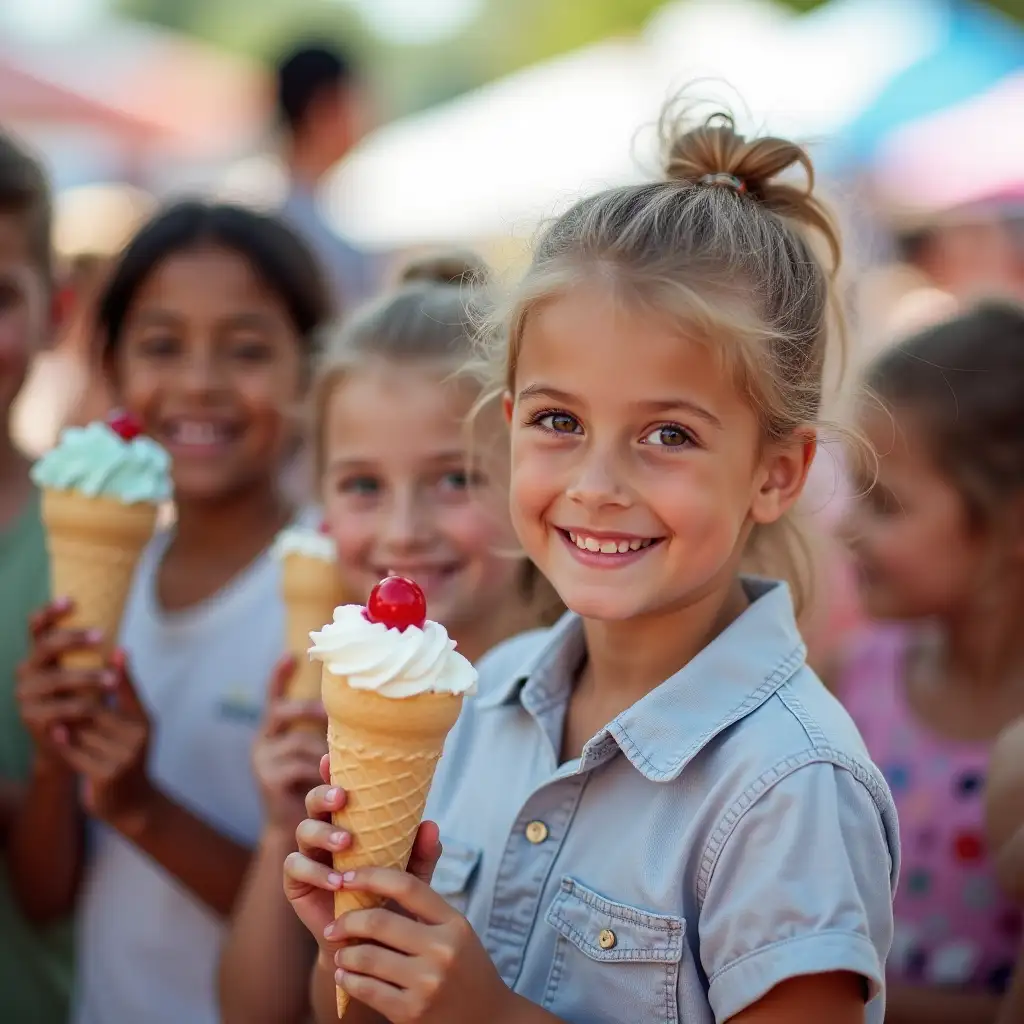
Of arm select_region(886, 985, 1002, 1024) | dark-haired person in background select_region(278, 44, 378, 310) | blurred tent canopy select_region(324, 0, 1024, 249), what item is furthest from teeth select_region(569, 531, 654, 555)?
blurred tent canopy select_region(324, 0, 1024, 249)

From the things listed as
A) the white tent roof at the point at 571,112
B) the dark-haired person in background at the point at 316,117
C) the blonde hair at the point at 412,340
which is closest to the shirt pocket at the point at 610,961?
the blonde hair at the point at 412,340

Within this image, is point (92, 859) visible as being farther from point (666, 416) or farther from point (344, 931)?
point (666, 416)

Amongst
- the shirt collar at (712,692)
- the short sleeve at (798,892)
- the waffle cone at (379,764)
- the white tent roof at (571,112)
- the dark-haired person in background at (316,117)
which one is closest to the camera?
the short sleeve at (798,892)

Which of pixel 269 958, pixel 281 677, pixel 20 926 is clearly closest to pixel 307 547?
pixel 281 677

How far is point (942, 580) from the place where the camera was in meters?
Result: 2.98

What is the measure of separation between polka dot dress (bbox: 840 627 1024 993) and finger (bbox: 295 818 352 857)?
4.97 feet

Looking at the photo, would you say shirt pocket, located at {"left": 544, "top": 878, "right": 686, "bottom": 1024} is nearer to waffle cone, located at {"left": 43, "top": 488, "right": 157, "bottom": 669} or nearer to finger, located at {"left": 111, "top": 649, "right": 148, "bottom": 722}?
finger, located at {"left": 111, "top": 649, "right": 148, "bottom": 722}

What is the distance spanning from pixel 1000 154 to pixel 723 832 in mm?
8253

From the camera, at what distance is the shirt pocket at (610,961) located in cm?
170

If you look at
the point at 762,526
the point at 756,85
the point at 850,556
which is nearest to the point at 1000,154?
the point at 756,85

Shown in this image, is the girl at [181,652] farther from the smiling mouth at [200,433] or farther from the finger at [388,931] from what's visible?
the finger at [388,931]

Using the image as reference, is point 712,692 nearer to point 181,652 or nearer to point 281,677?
Answer: point 281,677

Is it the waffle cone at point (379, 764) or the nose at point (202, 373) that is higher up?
the nose at point (202, 373)

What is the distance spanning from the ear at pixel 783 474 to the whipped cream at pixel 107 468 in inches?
55.2
